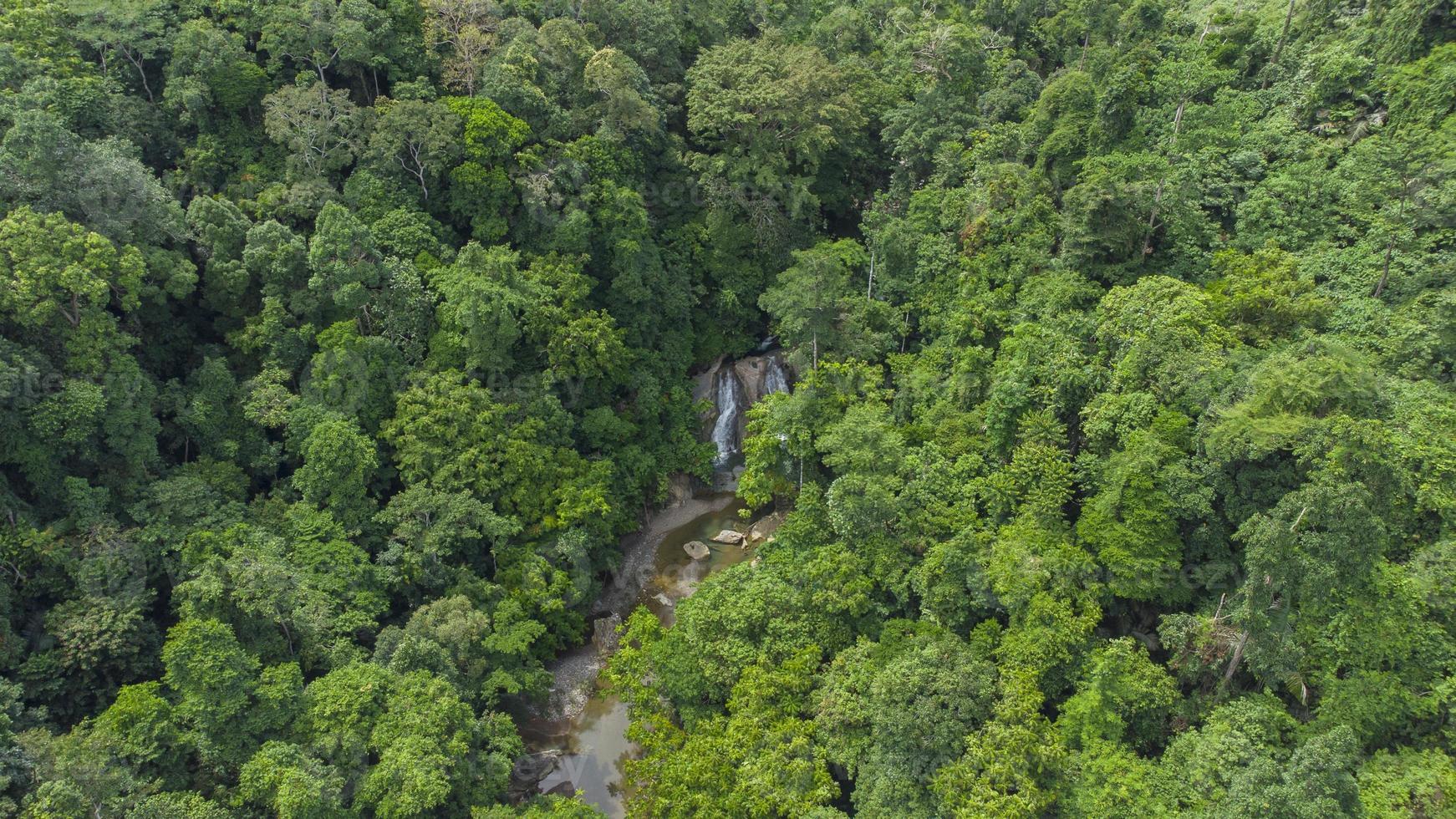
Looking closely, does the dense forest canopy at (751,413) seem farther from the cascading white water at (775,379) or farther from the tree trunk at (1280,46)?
the cascading white water at (775,379)

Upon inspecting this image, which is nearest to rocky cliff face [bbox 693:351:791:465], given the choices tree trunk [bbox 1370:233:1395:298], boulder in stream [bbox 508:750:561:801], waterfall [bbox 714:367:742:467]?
waterfall [bbox 714:367:742:467]

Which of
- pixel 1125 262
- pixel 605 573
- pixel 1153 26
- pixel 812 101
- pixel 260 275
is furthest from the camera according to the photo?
pixel 812 101

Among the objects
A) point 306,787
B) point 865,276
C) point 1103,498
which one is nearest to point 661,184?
point 865,276

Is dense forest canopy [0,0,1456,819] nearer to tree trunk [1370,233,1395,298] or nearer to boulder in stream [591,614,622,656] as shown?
tree trunk [1370,233,1395,298]

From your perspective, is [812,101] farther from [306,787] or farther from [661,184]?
[306,787]

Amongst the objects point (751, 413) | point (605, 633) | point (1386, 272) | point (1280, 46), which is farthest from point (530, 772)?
point (1280, 46)
